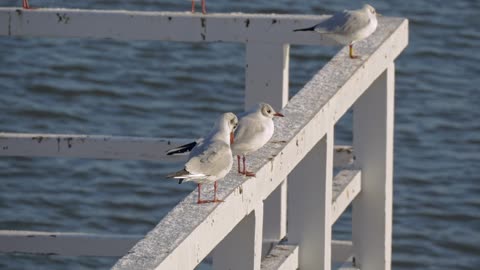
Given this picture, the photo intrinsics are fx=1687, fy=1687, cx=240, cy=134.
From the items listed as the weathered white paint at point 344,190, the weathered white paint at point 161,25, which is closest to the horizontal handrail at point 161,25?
the weathered white paint at point 161,25

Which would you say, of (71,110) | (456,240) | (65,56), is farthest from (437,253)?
(65,56)

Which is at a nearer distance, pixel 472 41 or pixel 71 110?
pixel 71 110

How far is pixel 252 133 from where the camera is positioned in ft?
16.8

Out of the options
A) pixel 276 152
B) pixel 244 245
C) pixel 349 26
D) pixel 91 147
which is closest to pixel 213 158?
pixel 276 152

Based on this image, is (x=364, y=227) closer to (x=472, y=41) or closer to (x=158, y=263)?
(x=158, y=263)

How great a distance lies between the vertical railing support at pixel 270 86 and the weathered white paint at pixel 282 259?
5.45 ft

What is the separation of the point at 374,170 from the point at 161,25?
123 cm

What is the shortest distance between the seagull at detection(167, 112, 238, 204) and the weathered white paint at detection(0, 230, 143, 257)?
239cm

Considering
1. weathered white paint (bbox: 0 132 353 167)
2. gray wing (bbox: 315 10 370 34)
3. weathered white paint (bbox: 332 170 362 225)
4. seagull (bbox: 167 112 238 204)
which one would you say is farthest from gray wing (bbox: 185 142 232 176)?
weathered white paint (bbox: 0 132 353 167)

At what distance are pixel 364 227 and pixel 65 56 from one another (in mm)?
10880

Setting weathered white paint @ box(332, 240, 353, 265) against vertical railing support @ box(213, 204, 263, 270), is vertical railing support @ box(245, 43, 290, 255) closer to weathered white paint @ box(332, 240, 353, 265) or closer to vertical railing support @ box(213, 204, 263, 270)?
weathered white paint @ box(332, 240, 353, 265)

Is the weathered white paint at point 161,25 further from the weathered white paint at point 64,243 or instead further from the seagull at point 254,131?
the seagull at point 254,131

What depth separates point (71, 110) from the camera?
15.5 metres

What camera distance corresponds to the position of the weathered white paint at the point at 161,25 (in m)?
6.98
